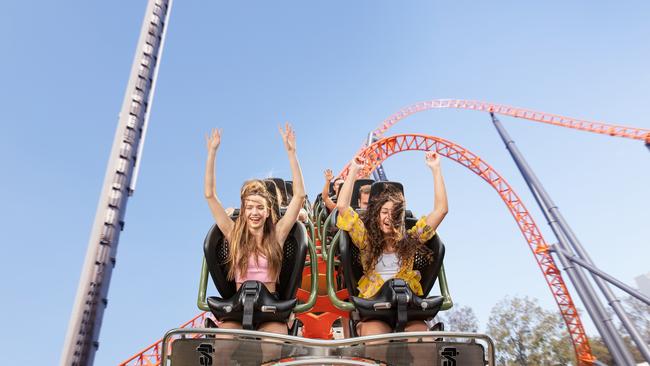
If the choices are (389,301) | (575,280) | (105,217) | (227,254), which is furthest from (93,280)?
(575,280)

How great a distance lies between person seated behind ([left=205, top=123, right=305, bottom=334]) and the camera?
2082 mm

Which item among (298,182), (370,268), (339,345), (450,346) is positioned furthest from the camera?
(370,268)

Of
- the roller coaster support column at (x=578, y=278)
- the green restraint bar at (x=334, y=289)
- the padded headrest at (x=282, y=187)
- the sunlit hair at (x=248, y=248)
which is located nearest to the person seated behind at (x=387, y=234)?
the green restraint bar at (x=334, y=289)

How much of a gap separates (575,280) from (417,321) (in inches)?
375

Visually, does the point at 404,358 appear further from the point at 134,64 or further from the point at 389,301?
the point at 134,64

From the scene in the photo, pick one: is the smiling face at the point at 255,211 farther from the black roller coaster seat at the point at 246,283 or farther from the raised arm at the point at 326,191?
the raised arm at the point at 326,191

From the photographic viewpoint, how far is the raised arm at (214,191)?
2.10 metres

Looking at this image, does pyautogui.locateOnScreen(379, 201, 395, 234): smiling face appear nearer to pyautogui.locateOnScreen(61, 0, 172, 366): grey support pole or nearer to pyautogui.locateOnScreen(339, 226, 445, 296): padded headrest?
pyautogui.locateOnScreen(339, 226, 445, 296): padded headrest

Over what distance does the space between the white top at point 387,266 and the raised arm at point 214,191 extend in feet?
2.70

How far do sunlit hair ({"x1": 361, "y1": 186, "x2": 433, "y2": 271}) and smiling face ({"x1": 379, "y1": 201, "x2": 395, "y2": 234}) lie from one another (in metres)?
0.01

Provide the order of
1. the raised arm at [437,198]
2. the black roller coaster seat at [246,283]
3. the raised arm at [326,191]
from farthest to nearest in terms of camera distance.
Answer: the raised arm at [326,191]
the raised arm at [437,198]
the black roller coaster seat at [246,283]

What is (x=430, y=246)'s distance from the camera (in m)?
2.29

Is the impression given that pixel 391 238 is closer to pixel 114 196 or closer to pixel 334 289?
pixel 334 289

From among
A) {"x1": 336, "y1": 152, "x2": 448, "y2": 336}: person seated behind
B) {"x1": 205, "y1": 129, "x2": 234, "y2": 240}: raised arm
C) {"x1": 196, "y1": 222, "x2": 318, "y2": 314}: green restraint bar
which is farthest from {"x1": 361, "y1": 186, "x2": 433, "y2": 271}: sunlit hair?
{"x1": 205, "y1": 129, "x2": 234, "y2": 240}: raised arm
